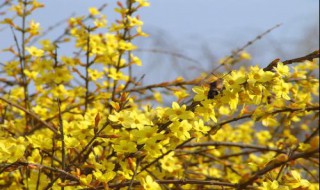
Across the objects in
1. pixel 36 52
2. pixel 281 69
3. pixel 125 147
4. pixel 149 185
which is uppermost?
pixel 36 52

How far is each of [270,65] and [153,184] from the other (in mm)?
591

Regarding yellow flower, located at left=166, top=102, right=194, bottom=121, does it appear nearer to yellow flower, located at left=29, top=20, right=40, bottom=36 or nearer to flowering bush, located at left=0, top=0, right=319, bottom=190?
flowering bush, located at left=0, top=0, right=319, bottom=190

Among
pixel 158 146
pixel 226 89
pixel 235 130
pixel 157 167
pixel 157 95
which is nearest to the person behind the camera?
pixel 226 89

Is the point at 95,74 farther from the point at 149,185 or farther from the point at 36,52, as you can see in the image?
the point at 149,185

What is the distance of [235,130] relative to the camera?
15.2ft

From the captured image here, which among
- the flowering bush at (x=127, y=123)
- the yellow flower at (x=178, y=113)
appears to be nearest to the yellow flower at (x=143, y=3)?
the flowering bush at (x=127, y=123)

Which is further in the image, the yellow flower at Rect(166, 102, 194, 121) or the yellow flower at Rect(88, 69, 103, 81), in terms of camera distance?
the yellow flower at Rect(88, 69, 103, 81)

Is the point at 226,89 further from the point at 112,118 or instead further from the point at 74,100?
the point at 74,100

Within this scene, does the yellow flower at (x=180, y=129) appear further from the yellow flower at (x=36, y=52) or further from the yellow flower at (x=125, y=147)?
the yellow flower at (x=36, y=52)

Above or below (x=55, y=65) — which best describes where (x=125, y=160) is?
below

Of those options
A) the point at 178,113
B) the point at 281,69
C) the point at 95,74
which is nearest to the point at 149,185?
the point at 178,113

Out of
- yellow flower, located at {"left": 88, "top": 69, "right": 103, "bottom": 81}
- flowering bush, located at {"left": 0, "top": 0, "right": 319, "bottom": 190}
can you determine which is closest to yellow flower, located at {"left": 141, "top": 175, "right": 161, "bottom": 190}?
flowering bush, located at {"left": 0, "top": 0, "right": 319, "bottom": 190}

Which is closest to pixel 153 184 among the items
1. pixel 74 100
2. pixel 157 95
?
pixel 74 100

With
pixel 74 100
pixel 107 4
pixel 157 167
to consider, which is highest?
pixel 107 4
